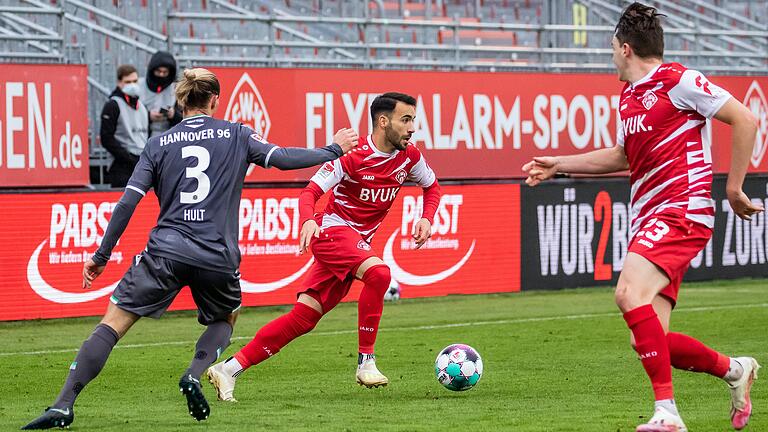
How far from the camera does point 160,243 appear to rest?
735cm

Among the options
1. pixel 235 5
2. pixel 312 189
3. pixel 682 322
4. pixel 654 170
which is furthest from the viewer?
pixel 235 5

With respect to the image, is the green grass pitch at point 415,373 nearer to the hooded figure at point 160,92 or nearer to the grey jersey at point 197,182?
the grey jersey at point 197,182

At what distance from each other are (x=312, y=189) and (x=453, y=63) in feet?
33.7

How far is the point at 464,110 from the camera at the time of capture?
17641mm

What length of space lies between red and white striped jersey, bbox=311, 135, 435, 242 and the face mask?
634 centimetres

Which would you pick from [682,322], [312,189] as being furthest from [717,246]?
[312,189]

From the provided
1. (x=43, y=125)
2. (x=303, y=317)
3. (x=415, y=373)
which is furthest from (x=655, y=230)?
(x=43, y=125)

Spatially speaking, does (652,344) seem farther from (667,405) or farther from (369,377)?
(369,377)

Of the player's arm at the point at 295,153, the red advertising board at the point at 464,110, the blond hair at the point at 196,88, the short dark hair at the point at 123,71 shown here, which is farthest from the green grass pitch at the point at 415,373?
the short dark hair at the point at 123,71

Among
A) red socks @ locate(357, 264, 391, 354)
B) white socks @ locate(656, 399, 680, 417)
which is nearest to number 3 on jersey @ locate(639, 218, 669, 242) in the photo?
white socks @ locate(656, 399, 680, 417)

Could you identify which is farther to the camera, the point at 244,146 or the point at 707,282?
the point at 707,282

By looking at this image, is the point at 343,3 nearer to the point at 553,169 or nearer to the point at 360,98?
the point at 360,98

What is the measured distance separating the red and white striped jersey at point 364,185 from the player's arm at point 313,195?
1 cm

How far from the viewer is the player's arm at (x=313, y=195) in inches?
332
